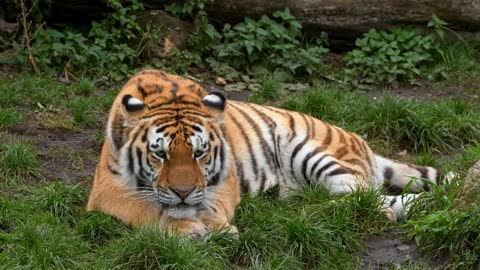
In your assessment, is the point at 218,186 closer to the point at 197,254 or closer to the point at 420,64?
the point at 197,254

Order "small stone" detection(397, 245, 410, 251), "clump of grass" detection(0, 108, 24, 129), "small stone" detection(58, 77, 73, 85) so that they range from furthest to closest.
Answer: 1. "small stone" detection(58, 77, 73, 85)
2. "clump of grass" detection(0, 108, 24, 129)
3. "small stone" detection(397, 245, 410, 251)

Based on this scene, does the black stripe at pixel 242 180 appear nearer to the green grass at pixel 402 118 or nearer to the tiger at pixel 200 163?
the tiger at pixel 200 163

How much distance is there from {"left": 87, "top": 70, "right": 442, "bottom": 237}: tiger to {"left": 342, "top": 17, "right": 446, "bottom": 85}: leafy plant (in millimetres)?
2710

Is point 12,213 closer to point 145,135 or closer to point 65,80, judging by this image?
point 145,135

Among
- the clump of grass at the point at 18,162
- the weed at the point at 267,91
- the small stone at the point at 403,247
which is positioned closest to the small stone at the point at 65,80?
the weed at the point at 267,91

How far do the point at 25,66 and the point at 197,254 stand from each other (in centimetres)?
459

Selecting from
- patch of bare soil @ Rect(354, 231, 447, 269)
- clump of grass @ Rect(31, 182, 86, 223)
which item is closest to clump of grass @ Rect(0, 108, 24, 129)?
clump of grass @ Rect(31, 182, 86, 223)

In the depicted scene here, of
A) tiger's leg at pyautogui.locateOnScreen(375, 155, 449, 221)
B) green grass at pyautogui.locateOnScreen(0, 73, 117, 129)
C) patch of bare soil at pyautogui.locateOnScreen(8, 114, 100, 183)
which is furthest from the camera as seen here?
green grass at pyautogui.locateOnScreen(0, 73, 117, 129)

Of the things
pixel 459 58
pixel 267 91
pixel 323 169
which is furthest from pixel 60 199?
pixel 459 58

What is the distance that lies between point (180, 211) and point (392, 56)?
15.0ft

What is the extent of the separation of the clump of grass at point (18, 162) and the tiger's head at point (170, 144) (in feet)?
3.91

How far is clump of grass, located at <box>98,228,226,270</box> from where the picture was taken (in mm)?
Result: 5121

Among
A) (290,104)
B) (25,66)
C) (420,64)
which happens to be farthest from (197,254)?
(420,64)

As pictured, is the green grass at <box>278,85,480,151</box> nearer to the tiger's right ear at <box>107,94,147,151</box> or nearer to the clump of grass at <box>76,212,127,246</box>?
the tiger's right ear at <box>107,94,147,151</box>
